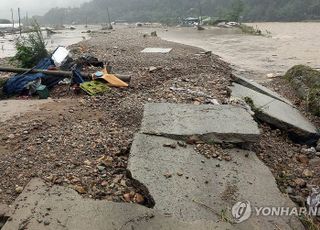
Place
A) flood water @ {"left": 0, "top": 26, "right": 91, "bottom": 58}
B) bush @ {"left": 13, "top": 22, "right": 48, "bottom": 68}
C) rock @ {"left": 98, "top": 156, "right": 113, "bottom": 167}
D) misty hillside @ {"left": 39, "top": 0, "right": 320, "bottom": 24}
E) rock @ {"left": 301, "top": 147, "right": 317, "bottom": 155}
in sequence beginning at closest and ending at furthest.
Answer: rock @ {"left": 98, "top": 156, "right": 113, "bottom": 167} → rock @ {"left": 301, "top": 147, "right": 317, "bottom": 155} → bush @ {"left": 13, "top": 22, "right": 48, "bottom": 68} → flood water @ {"left": 0, "top": 26, "right": 91, "bottom": 58} → misty hillside @ {"left": 39, "top": 0, "right": 320, "bottom": 24}

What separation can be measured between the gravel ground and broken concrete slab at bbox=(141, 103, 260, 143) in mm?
245

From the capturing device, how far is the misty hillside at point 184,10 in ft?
175

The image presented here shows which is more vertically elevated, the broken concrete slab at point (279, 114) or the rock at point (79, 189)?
the rock at point (79, 189)

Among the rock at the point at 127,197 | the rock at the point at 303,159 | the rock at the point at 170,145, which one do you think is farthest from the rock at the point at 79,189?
the rock at the point at 303,159

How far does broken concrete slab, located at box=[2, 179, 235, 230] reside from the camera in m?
2.21

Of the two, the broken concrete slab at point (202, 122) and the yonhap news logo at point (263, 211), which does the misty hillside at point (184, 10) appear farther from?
the yonhap news logo at point (263, 211)

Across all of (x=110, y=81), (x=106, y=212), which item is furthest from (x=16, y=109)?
(x=106, y=212)

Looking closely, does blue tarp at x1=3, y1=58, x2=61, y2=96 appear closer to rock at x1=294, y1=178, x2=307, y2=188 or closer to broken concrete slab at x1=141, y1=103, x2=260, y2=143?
broken concrete slab at x1=141, y1=103, x2=260, y2=143

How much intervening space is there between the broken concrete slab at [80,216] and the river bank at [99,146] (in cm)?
16

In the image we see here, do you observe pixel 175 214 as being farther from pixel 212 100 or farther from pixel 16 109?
pixel 16 109

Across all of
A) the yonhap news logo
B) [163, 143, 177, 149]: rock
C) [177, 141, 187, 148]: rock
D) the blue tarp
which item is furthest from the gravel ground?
the yonhap news logo

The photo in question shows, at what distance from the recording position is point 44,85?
5.27 meters

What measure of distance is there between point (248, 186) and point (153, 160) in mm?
722

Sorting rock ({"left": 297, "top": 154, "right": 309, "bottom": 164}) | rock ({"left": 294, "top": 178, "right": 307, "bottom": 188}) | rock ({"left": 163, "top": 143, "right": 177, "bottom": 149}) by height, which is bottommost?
rock ({"left": 297, "top": 154, "right": 309, "bottom": 164})
